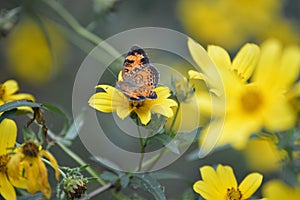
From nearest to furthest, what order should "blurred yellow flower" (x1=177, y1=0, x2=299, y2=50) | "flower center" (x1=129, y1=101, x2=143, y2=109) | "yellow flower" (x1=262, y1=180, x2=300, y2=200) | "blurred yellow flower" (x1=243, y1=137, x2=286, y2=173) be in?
"yellow flower" (x1=262, y1=180, x2=300, y2=200) → "flower center" (x1=129, y1=101, x2=143, y2=109) → "blurred yellow flower" (x1=243, y1=137, x2=286, y2=173) → "blurred yellow flower" (x1=177, y1=0, x2=299, y2=50)

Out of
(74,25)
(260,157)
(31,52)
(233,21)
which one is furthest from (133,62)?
(31,52)

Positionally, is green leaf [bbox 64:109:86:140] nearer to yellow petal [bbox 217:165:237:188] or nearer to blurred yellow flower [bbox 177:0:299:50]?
yellow petal [bbox 217:165:237:188]

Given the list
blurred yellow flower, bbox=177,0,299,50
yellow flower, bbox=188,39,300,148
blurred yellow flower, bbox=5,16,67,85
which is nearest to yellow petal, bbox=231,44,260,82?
yellow flower, bbox=188,39,300,148

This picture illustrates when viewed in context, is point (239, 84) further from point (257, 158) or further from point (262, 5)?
point (262, 5)

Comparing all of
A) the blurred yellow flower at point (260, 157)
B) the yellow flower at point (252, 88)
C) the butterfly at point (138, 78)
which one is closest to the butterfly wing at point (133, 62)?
the butterfly at point (138, 78)

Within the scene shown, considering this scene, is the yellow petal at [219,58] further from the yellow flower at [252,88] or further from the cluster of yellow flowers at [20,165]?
the cluster of yellow flowers at [20,165]

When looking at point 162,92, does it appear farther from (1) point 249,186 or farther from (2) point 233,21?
(2) point 233,21
